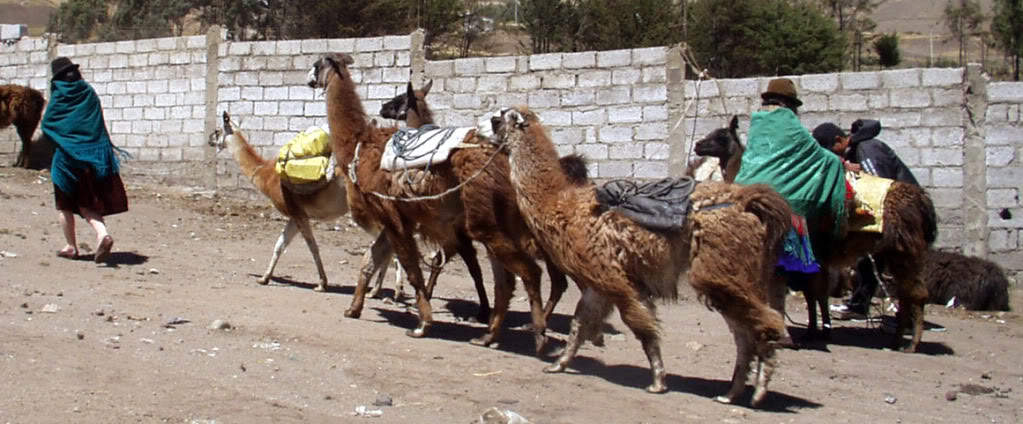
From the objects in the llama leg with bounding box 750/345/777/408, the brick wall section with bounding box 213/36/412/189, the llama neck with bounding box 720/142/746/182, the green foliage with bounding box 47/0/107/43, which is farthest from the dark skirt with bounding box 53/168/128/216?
the green foliage with bounding box 47/0/107/43

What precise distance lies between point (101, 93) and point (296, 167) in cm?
945

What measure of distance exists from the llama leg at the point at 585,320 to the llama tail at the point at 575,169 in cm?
77

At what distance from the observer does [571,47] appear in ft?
100

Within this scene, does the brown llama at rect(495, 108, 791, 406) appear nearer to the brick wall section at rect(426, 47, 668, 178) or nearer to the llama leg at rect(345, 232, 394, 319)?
the llama leg at rect(345, 232, 394, 319)

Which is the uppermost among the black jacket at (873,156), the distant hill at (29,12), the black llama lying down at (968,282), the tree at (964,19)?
the distant hill at (29,12)

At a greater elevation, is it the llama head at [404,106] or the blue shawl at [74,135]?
the llama head at [404,106]

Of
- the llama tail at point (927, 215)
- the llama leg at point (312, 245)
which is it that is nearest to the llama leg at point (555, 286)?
the llama leg at point (312, 245)

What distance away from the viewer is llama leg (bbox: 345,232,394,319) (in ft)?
29.6

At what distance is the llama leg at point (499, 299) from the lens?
821 cm

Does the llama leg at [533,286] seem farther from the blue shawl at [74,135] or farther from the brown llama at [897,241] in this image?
the blue shawl at [74,135]

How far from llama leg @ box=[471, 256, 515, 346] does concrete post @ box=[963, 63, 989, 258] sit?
625 cm

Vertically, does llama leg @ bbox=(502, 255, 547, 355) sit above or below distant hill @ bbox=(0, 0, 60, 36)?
below

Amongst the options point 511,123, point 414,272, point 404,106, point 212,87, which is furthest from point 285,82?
point 511,123

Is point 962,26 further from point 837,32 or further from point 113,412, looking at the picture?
point 113,412
